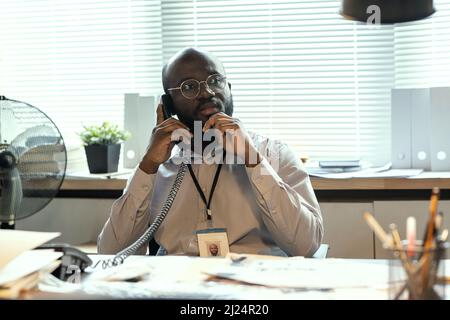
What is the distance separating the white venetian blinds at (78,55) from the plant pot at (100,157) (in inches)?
12.8

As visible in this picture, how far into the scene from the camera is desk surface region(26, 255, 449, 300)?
53.4 inches

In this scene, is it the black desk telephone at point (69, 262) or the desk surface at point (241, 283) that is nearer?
the desk surface at point (241, 283)

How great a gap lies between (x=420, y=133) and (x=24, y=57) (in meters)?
2.01

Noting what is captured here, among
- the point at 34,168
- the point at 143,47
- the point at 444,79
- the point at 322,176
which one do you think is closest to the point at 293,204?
the point at 322,176

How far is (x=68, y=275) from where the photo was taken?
157cm

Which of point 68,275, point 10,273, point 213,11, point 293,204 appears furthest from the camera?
point 213,11

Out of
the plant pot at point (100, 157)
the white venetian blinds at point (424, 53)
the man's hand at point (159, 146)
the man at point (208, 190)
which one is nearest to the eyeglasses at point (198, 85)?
the man at point (208, 190)

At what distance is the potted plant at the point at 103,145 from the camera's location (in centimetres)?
325

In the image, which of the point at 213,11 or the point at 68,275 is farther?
the point at 213,11

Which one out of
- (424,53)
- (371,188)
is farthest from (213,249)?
(424,53)

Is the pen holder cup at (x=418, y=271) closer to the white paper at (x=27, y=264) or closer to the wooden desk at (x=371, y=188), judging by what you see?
the white paper at (x=27, y=264)
